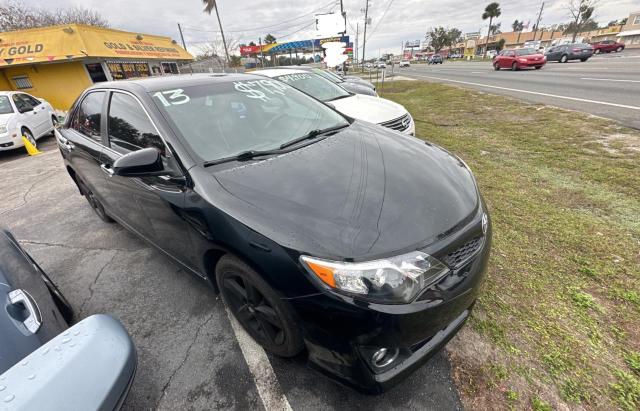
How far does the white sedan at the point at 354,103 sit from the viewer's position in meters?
4.73

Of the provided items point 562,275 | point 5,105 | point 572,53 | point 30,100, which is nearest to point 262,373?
point 562,275

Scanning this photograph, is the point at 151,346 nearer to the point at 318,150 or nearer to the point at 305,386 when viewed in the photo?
the point at 305,386

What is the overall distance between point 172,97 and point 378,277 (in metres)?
2.04

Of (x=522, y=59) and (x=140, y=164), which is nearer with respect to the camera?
(x=140, y=164)

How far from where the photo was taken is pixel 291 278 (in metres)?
1.45

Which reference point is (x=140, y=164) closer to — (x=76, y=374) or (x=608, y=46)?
(x=76, y=374)

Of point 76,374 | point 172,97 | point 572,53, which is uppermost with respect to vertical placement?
point 172,97

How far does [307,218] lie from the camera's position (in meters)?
1.50

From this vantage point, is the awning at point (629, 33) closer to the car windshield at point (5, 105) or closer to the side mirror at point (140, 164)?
the side mirror at point (140, 164)

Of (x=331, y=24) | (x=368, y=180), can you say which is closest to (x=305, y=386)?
(x=368, y=180)

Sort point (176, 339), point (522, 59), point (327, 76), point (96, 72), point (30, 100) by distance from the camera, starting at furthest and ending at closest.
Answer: point (522, 59) → point (96, 72) → point (30, 100) → point (327, 76) → point (176, 339)

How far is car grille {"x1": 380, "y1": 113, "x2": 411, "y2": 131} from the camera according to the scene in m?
4.54

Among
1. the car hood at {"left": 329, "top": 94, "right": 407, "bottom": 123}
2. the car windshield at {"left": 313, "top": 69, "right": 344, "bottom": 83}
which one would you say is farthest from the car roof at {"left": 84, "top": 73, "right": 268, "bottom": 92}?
the car windshield at {"left": 313, "top": 69, "right": 344, "bottom": 83}

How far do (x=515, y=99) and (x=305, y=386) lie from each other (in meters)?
10.5
